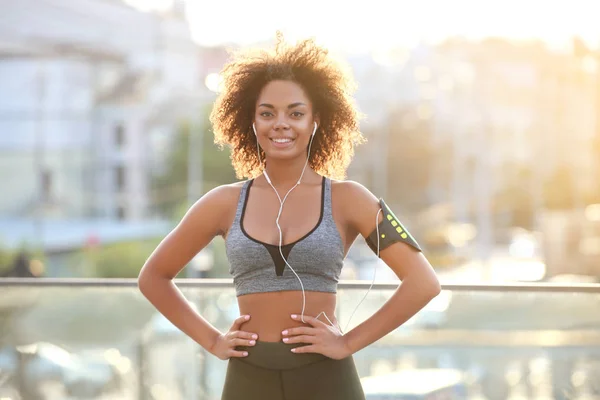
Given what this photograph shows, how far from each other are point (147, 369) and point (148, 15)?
6959 cm

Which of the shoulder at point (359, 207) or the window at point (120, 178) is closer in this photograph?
the shoulder at point (359, 207)

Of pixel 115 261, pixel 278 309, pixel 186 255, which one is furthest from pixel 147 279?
pixel 115 261

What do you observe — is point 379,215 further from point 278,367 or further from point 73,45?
point 73,45

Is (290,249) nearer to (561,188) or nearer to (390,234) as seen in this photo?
(390,234)

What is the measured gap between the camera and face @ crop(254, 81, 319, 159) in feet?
9.08

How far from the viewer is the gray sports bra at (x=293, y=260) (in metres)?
2.64

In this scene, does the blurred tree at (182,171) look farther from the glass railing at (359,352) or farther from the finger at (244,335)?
the finger at (244,335)

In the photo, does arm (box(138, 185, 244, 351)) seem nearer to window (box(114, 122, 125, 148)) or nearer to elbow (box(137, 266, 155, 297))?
elbow (box(137, 266, 155, 297))

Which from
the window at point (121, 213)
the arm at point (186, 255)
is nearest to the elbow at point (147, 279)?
the arm at point (186, 255)

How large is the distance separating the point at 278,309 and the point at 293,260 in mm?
140

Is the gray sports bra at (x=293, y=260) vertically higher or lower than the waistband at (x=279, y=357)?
higher

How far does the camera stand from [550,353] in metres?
4.47

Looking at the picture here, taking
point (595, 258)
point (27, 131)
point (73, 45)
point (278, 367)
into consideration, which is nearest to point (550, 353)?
point (278, 367)

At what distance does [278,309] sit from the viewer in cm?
267
